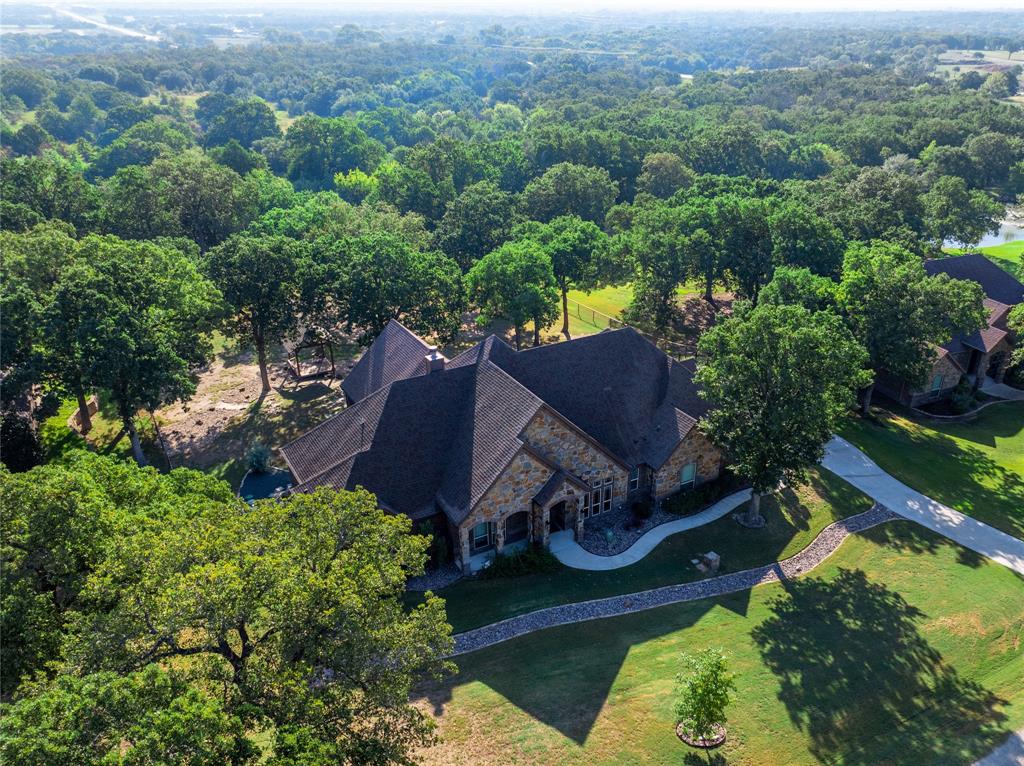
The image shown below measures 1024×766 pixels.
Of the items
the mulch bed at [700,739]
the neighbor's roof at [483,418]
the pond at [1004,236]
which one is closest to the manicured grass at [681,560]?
the neighbor's roof at [483,418]

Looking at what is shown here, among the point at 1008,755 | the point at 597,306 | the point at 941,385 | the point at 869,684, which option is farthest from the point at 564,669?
the point at 597,306

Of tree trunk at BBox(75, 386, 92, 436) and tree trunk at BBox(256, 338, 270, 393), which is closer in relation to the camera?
tree trunk at BBox(75, 386, 92, 436)

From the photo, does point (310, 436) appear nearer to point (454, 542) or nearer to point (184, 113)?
point (454, 542)

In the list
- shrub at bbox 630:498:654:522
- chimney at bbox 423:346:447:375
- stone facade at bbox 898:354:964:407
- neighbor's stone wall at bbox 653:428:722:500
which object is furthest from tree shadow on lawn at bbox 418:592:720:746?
stone facade at bbox 898:354:964:407

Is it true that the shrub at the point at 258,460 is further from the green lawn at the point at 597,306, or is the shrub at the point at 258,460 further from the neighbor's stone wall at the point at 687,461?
the green lawn at the point at 597,306

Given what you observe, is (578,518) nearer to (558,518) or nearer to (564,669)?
(558,518)

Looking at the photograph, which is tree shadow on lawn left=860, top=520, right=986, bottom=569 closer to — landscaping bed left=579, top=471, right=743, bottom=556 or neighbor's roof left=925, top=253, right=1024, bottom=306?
landscaping bed left=579, top=471, right=743, bottom=556

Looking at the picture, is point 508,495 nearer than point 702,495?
Yes
